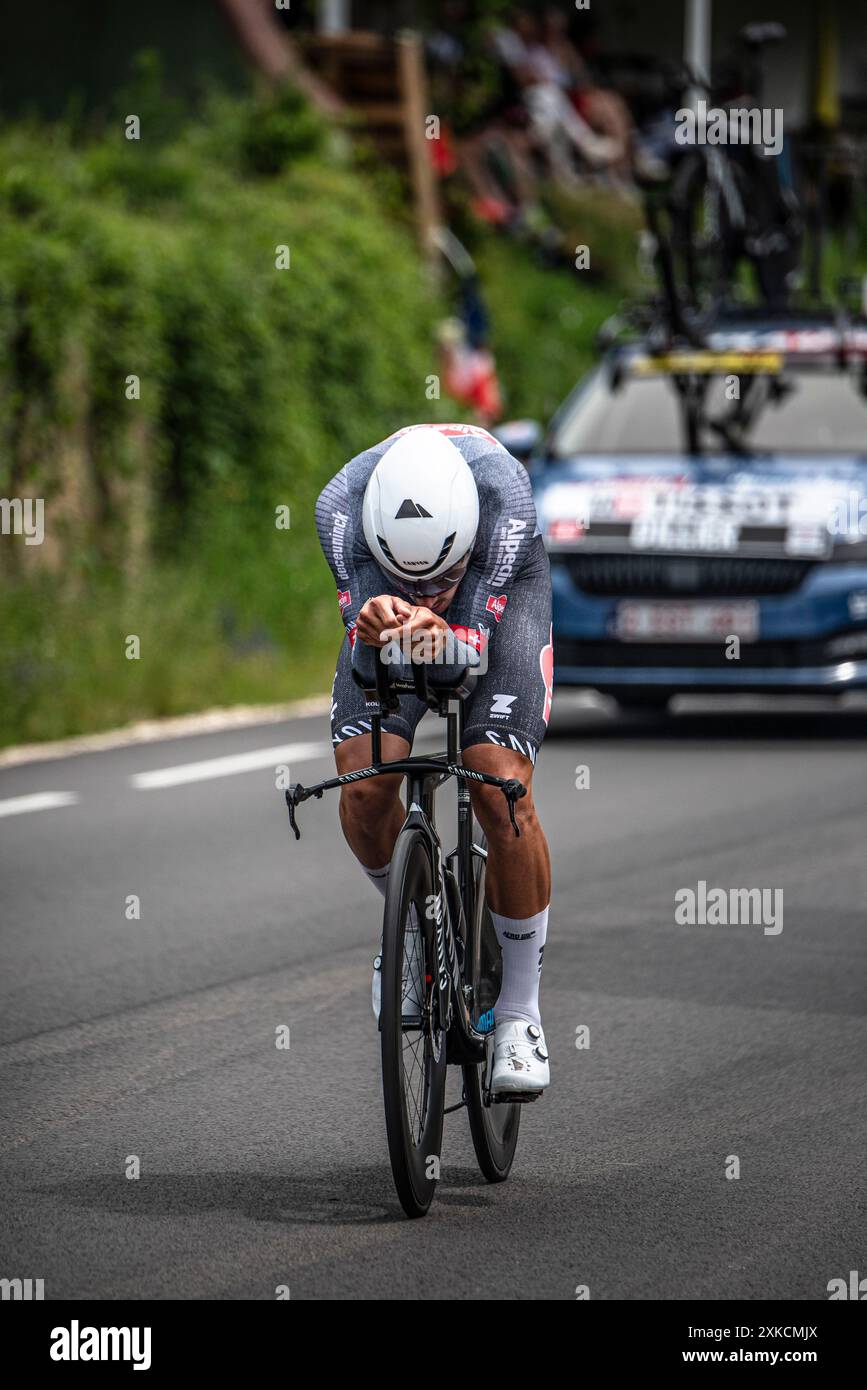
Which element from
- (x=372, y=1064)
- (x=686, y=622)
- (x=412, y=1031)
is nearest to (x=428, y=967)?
(x=412, y=1031)

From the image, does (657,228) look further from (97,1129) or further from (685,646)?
(97,1129)

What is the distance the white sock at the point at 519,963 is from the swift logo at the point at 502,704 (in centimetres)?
46

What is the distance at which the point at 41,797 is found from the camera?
11508mm

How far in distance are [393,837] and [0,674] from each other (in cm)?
809

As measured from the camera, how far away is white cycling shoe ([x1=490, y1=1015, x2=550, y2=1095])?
5766 millimetres

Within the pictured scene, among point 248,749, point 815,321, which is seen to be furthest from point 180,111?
point 248,749

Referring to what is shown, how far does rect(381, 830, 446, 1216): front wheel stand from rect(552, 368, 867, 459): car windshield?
8340mm

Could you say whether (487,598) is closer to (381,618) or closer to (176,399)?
(381,618)

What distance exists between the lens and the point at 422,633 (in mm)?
5438

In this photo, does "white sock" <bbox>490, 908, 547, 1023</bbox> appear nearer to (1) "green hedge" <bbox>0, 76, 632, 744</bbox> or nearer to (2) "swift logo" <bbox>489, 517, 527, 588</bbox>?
(2) "swift logo" <bbox>489, 517, 527, 588</bbox>

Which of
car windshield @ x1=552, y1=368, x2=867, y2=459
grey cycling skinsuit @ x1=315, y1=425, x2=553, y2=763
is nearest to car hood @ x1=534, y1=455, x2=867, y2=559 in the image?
car windshield @ x1=552, y1=368, x2=867, y2=459

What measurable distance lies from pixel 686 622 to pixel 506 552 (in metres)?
7.07
